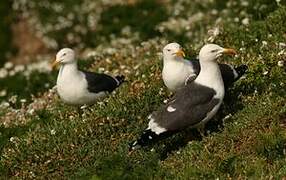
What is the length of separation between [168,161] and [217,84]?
1.22 meters

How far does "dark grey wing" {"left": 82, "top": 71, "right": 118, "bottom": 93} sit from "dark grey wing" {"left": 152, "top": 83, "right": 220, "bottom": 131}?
2.25 meters

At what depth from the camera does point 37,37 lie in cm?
2511

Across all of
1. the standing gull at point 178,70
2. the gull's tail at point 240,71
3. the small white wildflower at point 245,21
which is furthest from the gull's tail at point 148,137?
the small white wildflower at point 245,21

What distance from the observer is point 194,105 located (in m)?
9.87

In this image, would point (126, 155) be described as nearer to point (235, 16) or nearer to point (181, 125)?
point (181, 125)

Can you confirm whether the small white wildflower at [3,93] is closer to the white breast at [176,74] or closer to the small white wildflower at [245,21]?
the small white wildflower at [245,21]

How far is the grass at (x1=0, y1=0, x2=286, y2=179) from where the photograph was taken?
9.39 meters

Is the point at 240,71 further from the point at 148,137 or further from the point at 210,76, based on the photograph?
the point at 148,137

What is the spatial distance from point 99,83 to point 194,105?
2691 millimetres

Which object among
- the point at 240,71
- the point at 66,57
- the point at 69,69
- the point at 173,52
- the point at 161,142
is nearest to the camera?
the point at 161,142

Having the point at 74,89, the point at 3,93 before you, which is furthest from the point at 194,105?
the point at 3,93

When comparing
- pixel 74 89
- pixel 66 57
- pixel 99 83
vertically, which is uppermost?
pixel 66 57

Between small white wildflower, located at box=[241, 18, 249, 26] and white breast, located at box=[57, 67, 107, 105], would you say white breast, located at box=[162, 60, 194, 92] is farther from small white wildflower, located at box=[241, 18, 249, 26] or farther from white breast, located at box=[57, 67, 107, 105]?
small white wildflower, located at box=[241, 18, 249, 26]

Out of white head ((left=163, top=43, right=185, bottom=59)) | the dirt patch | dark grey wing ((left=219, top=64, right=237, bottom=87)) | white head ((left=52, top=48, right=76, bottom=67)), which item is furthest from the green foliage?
dark grey wing ((left=219, top=64, right=237, bottom=87))
